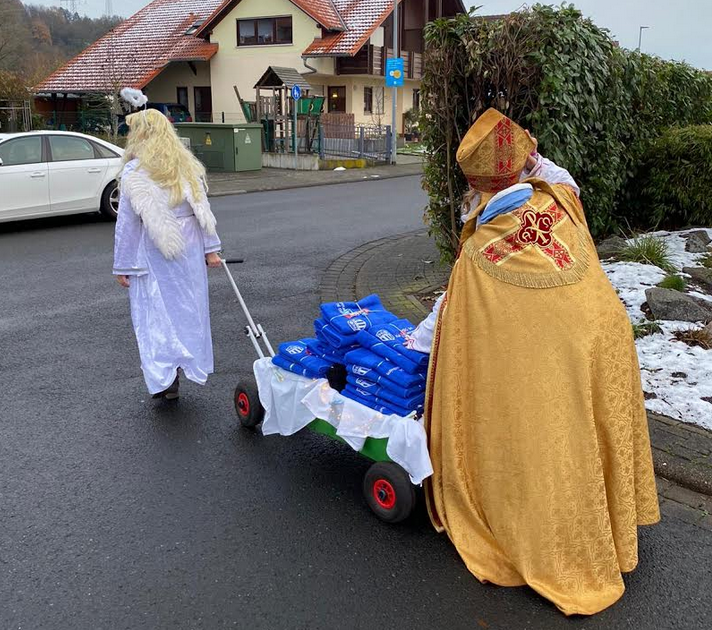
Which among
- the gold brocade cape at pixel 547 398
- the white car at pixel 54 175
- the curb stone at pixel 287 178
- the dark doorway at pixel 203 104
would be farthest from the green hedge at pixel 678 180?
the dark doorway at pixel 203 104

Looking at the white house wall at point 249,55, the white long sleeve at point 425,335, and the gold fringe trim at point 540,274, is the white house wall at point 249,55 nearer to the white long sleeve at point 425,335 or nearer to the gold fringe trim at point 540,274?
the white long sleeve at point 425,335

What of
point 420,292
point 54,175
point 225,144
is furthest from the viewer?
point 225,144

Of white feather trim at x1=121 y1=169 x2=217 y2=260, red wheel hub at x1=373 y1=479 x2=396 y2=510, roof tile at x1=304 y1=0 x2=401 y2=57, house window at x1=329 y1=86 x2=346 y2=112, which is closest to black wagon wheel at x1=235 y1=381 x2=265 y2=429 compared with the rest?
white feather trim at x1=121 y1=169 x2=217 y2=260

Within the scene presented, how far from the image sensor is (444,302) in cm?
331

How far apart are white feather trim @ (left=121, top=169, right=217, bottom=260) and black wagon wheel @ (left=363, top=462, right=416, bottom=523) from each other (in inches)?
85.7

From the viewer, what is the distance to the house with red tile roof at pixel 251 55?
34875mm

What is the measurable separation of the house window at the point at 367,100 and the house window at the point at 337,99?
1.46m

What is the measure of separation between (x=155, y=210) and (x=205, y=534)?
225 cm

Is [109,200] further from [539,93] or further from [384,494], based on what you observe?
[384,494]

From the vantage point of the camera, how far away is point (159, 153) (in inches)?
192

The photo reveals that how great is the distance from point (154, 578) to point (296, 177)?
62.9 feet

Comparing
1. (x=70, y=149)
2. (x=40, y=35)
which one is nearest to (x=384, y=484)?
(x=70, y=149)

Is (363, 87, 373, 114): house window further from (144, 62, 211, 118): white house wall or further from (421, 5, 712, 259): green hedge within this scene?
(421, 5, 712, 259): green hedge

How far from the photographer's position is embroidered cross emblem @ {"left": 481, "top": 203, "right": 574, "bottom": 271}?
9.96ft
